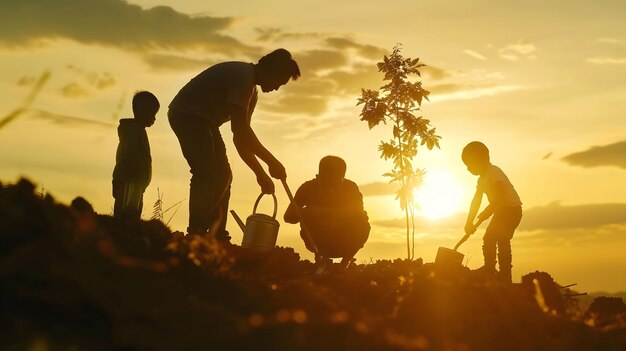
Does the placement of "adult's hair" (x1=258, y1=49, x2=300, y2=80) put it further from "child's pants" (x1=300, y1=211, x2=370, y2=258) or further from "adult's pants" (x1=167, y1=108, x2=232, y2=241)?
"child's pants" (x1=300, y1=211, x2=370, y2=258)

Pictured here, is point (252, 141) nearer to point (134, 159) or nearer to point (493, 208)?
point (134, 159)

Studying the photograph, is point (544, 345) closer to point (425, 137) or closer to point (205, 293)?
point (205, 293)

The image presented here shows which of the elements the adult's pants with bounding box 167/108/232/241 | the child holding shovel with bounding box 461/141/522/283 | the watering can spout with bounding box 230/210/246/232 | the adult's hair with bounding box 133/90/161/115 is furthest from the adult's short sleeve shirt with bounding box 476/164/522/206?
the adult's hair with bounding box 133/90/161/115

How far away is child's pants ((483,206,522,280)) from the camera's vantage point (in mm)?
9305

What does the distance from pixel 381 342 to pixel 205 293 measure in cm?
102

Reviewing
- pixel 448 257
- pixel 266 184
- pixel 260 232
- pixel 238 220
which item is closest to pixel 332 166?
pixel 266 184

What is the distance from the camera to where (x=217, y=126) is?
692 centimetres

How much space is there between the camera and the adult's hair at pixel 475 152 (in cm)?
938

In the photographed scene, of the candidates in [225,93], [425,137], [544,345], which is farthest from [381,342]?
[425,137]

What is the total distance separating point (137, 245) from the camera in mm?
3891

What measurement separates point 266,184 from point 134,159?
1.65 metres

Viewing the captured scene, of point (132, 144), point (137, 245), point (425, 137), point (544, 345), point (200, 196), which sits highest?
point (425, 137)

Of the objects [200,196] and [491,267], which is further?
[491,267]

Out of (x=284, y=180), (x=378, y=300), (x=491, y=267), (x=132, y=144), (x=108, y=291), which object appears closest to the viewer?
(x=108, y=291)
